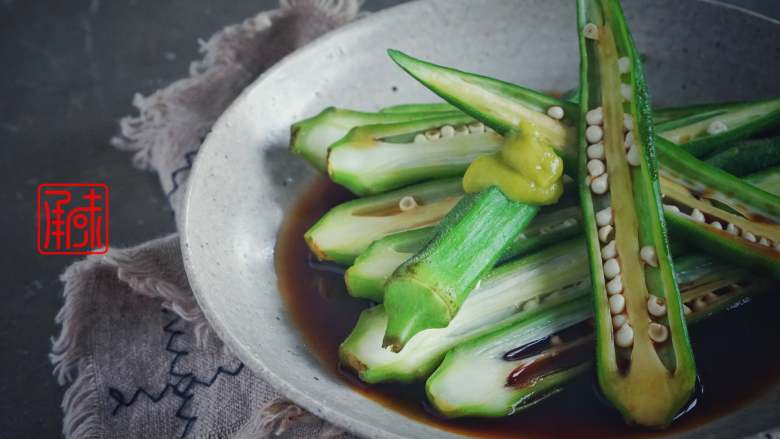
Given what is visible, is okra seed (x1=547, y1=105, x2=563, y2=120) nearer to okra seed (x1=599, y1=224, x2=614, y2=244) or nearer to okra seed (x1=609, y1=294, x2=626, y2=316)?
okra seed (x1=599, y1=224, x2=614, y2=244)

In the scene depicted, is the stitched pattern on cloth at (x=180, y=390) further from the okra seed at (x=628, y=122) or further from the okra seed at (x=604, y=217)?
the okra seed at (x=628, y=122)

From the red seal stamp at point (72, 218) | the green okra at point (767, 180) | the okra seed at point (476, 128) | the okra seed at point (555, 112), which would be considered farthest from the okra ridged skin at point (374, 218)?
the red seal stamp at point (72, 218)

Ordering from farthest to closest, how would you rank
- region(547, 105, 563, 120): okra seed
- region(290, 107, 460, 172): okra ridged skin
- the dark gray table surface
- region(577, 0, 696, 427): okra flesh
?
the dark gray table surface
region(290, 107, 460, 172): okra ridged skin
region(547, 105, 563, 120): okra seed
region(577, 0, 696, 427): okra flesh

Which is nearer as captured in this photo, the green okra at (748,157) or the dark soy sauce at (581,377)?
the dark soy sauce at (581,377)

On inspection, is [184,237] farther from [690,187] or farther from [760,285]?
[760,285]

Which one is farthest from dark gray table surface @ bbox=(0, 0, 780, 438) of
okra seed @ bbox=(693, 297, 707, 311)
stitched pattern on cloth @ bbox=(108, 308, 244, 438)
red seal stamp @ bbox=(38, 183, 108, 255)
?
okra seed @ bbox=(693, 297, 707, 311)
